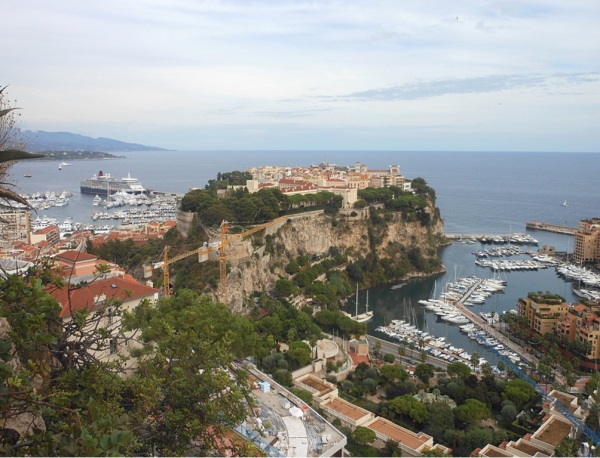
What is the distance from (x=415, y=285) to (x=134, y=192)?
32.6m

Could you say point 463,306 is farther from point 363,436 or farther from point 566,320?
point 363,436

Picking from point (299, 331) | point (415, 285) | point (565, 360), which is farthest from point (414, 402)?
point (415, 285)

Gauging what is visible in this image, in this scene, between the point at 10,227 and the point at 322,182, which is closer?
the point at 10,227

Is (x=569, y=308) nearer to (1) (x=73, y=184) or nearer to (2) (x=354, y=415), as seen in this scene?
(2) (x=354, y=415)

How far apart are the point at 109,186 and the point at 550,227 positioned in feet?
123

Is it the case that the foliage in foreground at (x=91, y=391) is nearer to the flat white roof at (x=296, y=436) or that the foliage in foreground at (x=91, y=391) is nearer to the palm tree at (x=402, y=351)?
the flat white roof at (x=296, y=436)

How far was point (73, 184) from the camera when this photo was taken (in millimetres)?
55094

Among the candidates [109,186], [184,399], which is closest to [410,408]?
[184,399]

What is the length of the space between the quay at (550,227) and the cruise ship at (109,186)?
33.5 metres

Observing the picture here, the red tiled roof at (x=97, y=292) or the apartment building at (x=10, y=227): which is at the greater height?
the apartment building at (x=10, y=227)

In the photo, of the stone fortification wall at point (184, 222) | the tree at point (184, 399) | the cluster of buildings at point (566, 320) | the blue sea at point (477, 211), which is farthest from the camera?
the blue sea at point (477, 211)

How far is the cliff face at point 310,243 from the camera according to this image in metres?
16.4

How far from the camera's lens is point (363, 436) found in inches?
328

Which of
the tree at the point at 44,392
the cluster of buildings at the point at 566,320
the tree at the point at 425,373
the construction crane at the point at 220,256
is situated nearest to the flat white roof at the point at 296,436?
the tree at the point at 44,392
